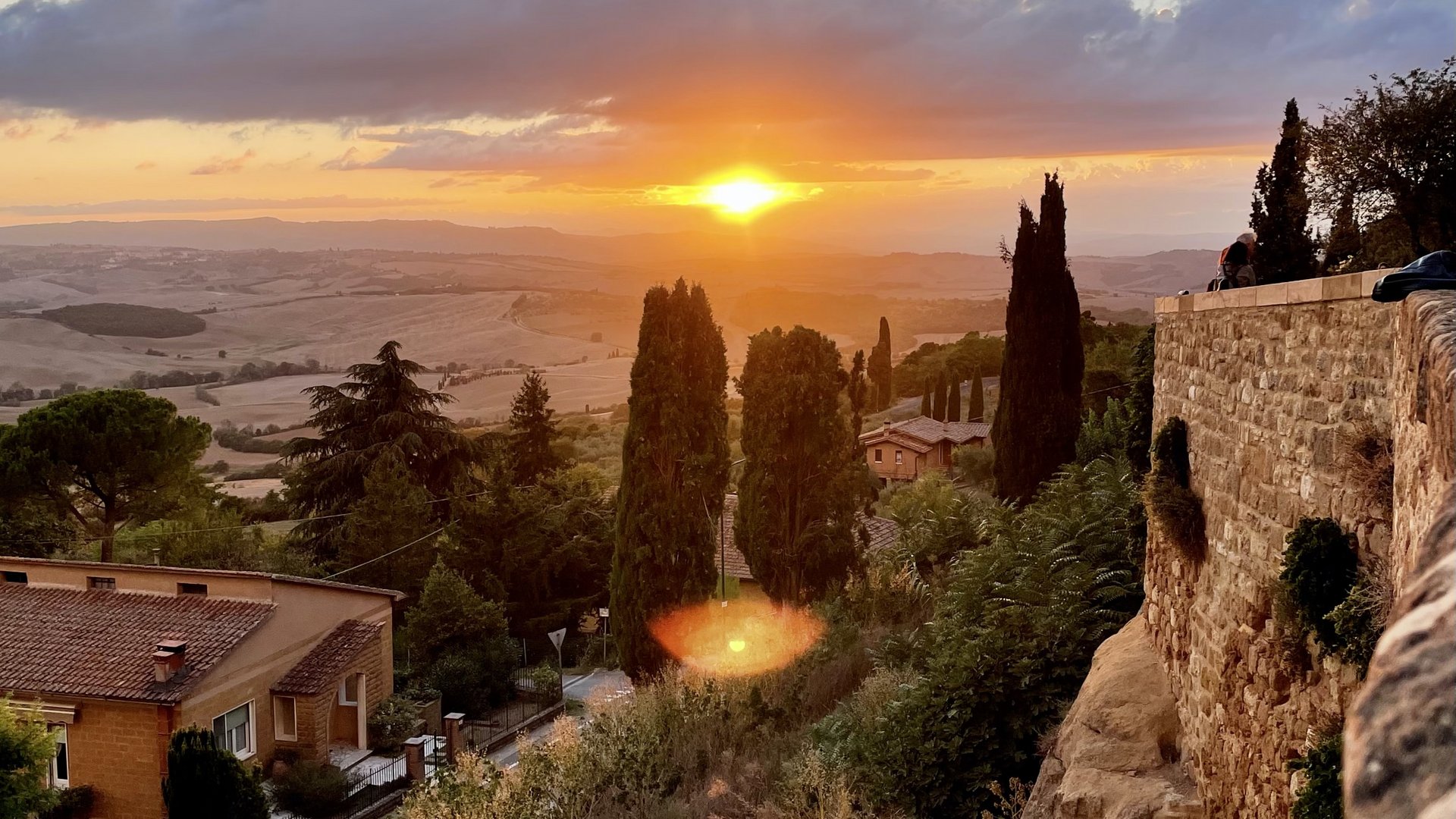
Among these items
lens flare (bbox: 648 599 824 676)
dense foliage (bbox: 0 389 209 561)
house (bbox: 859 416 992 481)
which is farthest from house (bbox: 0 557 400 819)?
house (bbox: 859 416 992 481)

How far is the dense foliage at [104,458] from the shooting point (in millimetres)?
28594

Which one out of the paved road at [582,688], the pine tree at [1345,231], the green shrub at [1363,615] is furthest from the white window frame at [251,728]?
the pine tree at [1345,231]

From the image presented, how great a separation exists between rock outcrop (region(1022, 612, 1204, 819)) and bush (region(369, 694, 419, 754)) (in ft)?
51.7

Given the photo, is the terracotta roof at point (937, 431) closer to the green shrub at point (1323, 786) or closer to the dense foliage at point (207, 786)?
the dense foliage at point (207, 786)

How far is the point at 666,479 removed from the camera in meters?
21.8

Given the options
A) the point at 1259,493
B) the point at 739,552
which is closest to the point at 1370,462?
the point at 1259,493

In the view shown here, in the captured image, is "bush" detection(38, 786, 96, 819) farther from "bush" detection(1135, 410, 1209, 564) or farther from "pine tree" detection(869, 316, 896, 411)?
"pine tree" detection(869, 316, 896, 411)

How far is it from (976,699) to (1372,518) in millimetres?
6080

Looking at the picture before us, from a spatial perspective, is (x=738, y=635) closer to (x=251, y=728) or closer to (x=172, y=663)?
(x=251, y=728)

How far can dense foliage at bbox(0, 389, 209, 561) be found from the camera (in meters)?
28.6

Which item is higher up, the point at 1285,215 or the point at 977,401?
the point at 1285,215

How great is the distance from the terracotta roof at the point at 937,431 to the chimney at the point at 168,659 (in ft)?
100

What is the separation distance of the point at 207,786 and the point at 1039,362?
17.0 m

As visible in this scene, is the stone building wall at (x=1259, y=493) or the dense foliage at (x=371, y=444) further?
the dense foliage at (x=371, y=444)
